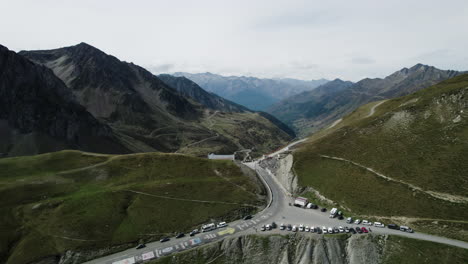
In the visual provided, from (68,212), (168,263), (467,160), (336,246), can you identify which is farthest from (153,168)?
(467,160)

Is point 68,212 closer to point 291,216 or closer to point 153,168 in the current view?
point 153,168

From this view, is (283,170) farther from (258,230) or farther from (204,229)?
(204,229)

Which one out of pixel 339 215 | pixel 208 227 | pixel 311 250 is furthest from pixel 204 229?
pixel 339 215

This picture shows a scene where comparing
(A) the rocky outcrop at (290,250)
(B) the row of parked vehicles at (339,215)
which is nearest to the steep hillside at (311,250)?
(A) the rocky outcrop at (290,250)

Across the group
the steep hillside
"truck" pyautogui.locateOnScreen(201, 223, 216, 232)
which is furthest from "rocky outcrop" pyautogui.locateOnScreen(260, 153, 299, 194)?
"truck" pyautogui.locateOnScreen(201, 223, 216, 232)

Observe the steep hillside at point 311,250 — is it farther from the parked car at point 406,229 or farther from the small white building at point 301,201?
the small white building at point 301,201

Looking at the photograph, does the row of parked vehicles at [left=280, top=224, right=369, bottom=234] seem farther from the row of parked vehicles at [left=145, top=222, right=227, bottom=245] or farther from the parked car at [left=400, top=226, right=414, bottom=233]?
the row of parked vehicles at [left=145, top=222, right=227, bottom=245]
